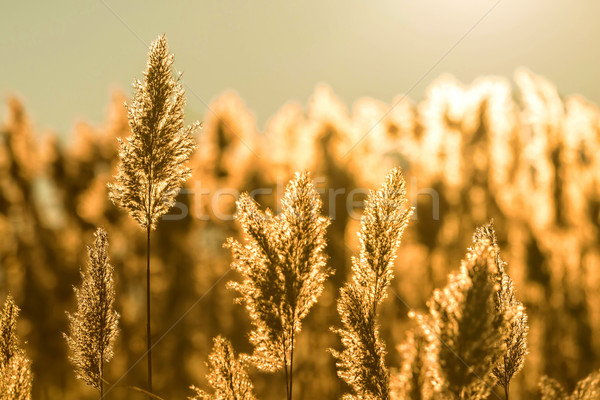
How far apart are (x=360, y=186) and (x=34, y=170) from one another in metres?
12.8

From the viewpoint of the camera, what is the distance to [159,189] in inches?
219

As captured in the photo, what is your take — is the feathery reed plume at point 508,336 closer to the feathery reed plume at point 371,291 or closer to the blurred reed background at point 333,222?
the feathery reed plume at point 371,291

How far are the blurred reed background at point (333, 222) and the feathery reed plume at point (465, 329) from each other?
1342 centimetres

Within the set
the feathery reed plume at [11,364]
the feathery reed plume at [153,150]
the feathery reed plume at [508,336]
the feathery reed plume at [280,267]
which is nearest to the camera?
the feathery reed plume at [508,336]

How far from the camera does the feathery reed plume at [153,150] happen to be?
5.50 m

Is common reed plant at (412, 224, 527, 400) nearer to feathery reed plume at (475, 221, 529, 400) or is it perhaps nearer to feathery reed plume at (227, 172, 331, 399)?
feathery reed plume at (475, 221, 529, 400)

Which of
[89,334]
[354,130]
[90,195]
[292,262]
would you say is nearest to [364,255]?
[292,262]

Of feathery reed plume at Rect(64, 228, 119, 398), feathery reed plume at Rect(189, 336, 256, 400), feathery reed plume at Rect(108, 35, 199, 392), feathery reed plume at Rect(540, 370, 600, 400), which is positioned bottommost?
feathery reed plume at Rect(540, 370, 600, 400)

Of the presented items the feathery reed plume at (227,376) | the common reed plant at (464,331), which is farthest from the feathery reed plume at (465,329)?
the feathery reed plume at (227,376)

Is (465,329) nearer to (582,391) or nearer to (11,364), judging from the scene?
(582,391)

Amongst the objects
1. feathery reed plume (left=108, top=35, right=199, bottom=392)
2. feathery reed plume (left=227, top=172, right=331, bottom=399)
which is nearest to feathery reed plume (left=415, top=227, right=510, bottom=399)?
feathery reed plume (left=227, top=172, right=331, bottom=399)

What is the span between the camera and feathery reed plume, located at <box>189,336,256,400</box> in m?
4.69

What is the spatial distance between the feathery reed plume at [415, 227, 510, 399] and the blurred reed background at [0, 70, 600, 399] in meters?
13.4

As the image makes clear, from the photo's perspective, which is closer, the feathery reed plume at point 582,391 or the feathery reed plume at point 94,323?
the feathery reed plume at point 582,391
